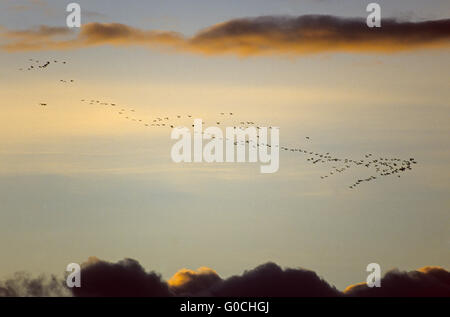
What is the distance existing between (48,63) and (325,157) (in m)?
44.1

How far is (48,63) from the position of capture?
102500mm

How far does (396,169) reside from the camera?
4604 inches
